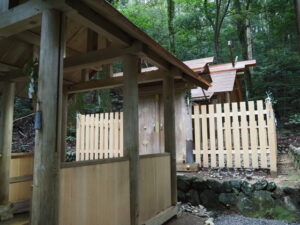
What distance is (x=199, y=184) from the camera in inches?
208

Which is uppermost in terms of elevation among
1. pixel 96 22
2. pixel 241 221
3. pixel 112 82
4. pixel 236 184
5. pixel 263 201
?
pixel 96 22

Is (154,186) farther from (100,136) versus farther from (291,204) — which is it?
(100,136)

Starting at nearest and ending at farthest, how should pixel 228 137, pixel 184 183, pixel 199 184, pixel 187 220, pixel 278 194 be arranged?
1. pixel 187 220
2. pixel 278 194
3. pixel 199 184
4. pixel 184 183
5. pixel 228 137

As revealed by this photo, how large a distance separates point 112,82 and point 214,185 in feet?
9.73

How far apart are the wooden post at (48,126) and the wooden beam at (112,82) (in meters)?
2.24

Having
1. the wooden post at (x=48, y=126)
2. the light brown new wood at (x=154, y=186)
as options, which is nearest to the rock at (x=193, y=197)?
the light brown new wood at (x=154, y=186)

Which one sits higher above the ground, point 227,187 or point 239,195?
point 227,187

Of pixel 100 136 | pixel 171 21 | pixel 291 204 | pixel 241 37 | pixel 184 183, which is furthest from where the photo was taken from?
pixel 241 37

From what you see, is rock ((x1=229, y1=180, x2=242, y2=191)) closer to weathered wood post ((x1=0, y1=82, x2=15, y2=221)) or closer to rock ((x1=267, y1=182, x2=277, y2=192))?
rock ((x1=267, y1=182, x2=277, y2=192))

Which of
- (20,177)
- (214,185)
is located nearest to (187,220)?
(214,185)

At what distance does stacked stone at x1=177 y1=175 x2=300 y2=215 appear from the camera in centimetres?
463

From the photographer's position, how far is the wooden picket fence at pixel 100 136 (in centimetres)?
782

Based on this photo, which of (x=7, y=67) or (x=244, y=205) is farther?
(x=244, y=205)

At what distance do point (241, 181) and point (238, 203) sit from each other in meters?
0.43
